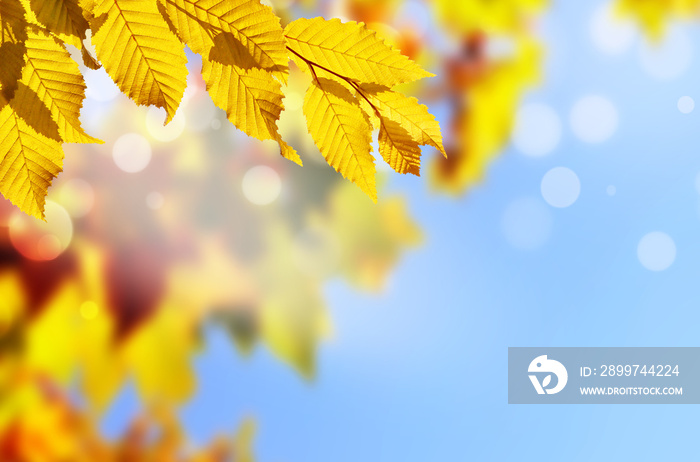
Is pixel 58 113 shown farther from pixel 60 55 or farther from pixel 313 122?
pixel 313 122

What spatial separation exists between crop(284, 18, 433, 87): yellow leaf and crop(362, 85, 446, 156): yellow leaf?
0.04 ft

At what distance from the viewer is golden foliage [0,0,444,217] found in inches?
13.2

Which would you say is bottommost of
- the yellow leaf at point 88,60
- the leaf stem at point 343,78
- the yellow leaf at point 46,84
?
the yellow leaf at point 46,84

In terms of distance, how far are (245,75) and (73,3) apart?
12 cm

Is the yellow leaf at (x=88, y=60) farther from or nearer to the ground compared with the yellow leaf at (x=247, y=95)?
farther from the ground

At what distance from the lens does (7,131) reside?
0.38 m

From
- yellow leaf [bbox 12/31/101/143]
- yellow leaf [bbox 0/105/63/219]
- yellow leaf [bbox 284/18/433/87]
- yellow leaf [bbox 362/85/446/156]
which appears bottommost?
yellow leaf [bbox 0/105/63/219]

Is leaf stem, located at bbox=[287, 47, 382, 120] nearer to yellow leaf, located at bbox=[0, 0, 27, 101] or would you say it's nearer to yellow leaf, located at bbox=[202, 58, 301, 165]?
yellow leaf, located at bbox=[202, 58, 301, 165]

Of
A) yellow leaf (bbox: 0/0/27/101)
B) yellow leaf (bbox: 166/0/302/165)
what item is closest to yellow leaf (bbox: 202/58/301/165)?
yellow leaf (bbox: 166/0/302/165)

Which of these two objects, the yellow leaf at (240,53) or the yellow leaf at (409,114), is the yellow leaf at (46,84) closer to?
the yellow leaf at (240,53)

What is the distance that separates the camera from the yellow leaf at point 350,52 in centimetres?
36

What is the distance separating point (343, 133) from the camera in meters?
0.39

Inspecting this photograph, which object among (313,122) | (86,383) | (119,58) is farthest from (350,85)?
(86,383)

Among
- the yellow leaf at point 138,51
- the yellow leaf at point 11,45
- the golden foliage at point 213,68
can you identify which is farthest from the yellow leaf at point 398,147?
the yellow leaf at point 11,45
